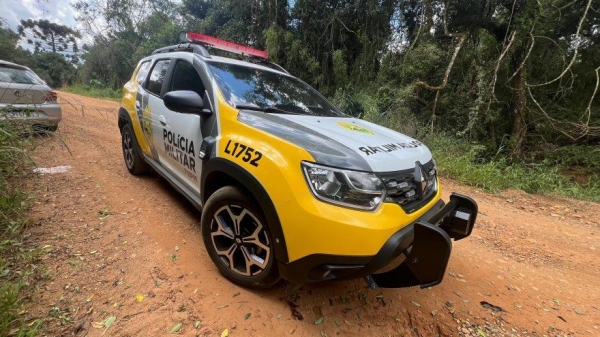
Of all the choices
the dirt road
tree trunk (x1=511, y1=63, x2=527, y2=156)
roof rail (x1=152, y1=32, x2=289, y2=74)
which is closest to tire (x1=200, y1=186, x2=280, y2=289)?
the dirt road

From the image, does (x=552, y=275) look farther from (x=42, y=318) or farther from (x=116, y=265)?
(x=42, y=318)

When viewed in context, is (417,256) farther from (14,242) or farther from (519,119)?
(519,119)

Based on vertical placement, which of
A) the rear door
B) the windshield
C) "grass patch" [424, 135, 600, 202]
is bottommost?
"grass patch" [424, 135, 600, 202]

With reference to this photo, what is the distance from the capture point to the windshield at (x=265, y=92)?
2473 millimetres

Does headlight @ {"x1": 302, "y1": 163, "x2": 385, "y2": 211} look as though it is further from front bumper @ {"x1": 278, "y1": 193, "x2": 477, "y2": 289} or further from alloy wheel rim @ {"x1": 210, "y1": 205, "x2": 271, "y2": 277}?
alloy wheel rim @ {"x1": 210, "y1": 205, "x2": 271, "y2": 277}

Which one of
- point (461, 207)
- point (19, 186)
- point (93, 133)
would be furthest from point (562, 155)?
point (93, 133)

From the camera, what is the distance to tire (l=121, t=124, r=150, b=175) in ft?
12.8

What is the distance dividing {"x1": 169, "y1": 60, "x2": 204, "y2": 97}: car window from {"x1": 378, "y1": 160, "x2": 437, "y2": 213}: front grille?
1755 mm

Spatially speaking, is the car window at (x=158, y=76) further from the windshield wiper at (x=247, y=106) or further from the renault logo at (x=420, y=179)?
the renault logo at (x=420, y=179)

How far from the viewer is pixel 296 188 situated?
1.68 m

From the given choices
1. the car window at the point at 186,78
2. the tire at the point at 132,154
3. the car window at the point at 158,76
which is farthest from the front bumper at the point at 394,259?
the tire at the point at 132,154

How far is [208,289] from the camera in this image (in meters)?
2.15

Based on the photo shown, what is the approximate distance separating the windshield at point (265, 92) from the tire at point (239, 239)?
776 mm

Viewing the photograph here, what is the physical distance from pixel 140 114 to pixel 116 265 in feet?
6.42
